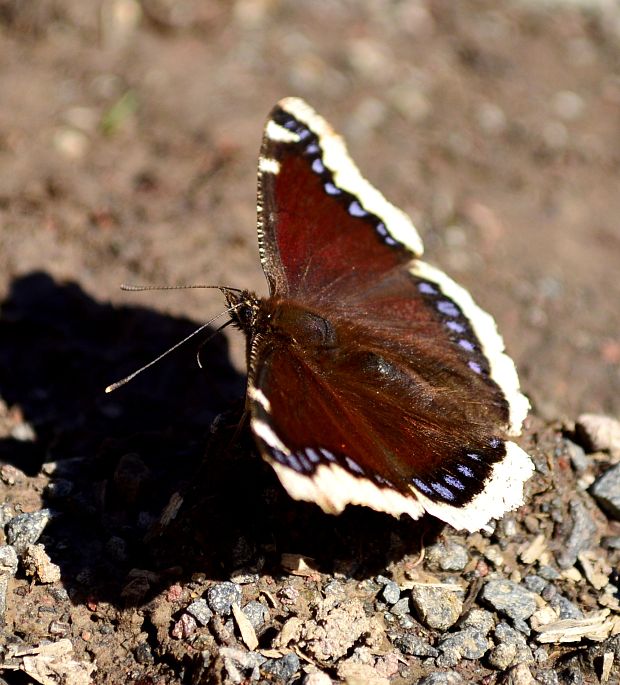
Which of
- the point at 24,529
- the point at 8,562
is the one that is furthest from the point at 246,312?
the point at 8,562

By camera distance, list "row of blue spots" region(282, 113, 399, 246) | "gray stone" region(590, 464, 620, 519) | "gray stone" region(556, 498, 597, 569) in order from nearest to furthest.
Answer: "gray stone" region(556, 498, 597, 569)
"gray stone" region(590, 464, 620, 519)
"row of blue spots" region(282, 113, 399, 246)

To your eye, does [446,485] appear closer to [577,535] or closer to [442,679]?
[442,679]

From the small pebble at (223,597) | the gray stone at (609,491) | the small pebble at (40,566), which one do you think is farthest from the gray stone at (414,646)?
the small pebble at (40,566)

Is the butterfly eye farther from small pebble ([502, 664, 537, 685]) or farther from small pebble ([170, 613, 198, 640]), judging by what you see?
small pebble ([502, 664, 537, 685])

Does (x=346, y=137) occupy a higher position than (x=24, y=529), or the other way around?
(x=346, y=137)

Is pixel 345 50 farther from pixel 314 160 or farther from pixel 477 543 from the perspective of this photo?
pixel 477 543

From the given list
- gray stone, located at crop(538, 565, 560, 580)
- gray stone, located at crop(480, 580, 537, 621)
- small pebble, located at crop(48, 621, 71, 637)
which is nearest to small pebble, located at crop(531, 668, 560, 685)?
gray stone, located at crop(480, 580, 537, 621)

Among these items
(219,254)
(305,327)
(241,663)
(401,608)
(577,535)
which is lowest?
(219,254)

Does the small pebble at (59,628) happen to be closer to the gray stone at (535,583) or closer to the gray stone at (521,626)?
the gray stone at (521,626)
